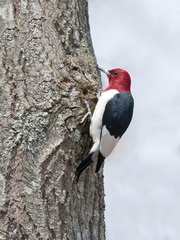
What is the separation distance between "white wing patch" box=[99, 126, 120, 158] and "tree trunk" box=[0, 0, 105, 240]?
11cm

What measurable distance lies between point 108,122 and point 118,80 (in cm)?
62

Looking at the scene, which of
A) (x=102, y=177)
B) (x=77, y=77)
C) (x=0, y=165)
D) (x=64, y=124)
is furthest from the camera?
(x=102, y=177)

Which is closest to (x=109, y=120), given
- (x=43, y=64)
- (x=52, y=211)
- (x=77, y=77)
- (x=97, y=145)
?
(x=97, y=145)

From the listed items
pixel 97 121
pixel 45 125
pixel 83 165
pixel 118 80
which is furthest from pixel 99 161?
pixel 118 80

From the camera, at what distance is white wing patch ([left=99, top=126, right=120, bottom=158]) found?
123 inches

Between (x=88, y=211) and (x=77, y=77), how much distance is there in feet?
2.95

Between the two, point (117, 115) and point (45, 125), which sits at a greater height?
point (117, 115)

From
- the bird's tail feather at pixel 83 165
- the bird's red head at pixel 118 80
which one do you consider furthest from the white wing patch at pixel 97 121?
the bird's red head at pixel 118 80

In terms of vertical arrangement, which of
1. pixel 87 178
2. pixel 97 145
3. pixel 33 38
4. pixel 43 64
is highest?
pixel 33 38

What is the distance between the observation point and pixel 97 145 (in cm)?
309

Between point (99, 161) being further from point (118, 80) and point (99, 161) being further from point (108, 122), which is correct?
point (118, 80)

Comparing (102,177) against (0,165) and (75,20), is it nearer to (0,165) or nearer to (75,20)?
(0,165)

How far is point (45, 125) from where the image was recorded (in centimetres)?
269

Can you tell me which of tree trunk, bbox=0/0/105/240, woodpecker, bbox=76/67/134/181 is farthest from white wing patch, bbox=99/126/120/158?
tree trunk, bbox=0/0/105/240
